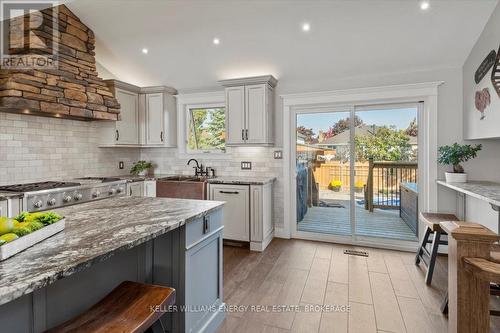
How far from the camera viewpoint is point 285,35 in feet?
10.9

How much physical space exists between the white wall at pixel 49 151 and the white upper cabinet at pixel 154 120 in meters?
0.62

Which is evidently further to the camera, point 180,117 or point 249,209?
point 180,117

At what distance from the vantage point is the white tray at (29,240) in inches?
38.2

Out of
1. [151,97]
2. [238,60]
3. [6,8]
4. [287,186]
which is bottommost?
[287,186]

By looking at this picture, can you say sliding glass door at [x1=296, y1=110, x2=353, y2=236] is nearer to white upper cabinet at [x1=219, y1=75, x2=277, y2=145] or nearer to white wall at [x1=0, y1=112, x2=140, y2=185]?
white upper cabinet at [x1=219, y1=75, x2=277, y2=145]

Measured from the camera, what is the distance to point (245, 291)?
8.38 feet

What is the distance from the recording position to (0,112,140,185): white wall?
309cm

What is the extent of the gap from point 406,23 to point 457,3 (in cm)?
44

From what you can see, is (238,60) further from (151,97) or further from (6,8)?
(6,8)

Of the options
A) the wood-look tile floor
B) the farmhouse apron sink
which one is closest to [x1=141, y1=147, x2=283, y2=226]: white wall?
the farmhouse apron sink

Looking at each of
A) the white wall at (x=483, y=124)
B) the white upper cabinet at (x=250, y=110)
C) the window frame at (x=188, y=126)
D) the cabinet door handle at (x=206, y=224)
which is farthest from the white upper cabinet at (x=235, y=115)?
the white wall at (x=483, y=124)

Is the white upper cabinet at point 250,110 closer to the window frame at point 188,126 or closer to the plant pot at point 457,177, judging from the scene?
the window frame at point 188,126

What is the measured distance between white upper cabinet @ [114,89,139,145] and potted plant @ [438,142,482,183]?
4.29 meters

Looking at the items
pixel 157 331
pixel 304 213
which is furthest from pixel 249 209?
pixel 157 331
